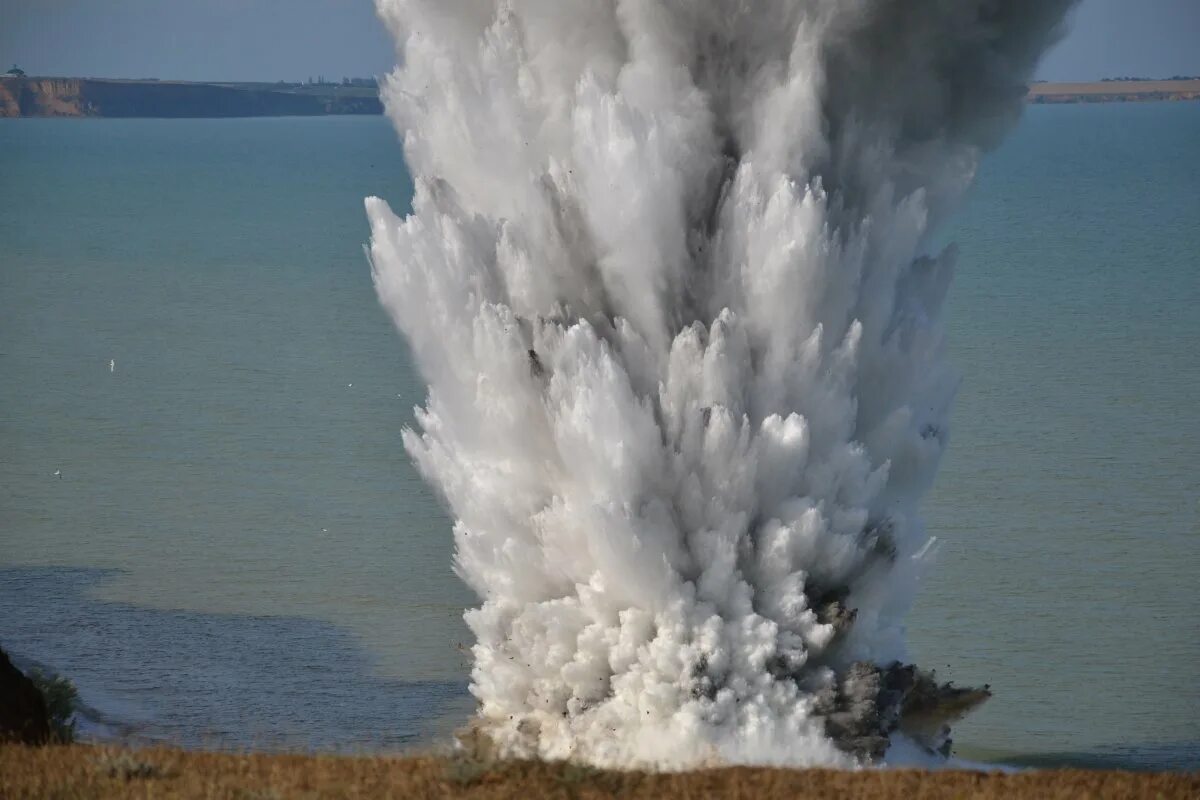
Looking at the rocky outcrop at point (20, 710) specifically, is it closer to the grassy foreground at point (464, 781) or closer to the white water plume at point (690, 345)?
the grassy foreground at point (464, 781)

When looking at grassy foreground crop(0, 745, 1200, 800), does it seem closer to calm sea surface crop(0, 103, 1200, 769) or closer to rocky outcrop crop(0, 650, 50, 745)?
rocky outcrop crop(0, 650, 50, 745)

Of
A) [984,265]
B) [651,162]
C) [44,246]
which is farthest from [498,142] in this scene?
[44,246]

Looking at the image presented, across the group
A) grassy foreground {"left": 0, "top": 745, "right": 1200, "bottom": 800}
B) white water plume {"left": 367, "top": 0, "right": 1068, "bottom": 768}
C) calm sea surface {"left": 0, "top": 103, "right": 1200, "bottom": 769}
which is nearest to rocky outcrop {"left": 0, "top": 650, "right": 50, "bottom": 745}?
grassy foreground {"left": 0, "top": 745, "right": 1200, "bottom": 800}

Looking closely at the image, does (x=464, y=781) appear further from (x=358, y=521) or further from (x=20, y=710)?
(x=358, y=521)

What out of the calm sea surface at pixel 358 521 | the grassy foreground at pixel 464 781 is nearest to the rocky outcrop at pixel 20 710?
the grassy foreground at pixel 464 781

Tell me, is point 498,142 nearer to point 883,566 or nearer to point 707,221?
point 707,221

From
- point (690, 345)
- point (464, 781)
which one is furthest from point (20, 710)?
point (690, 345)
